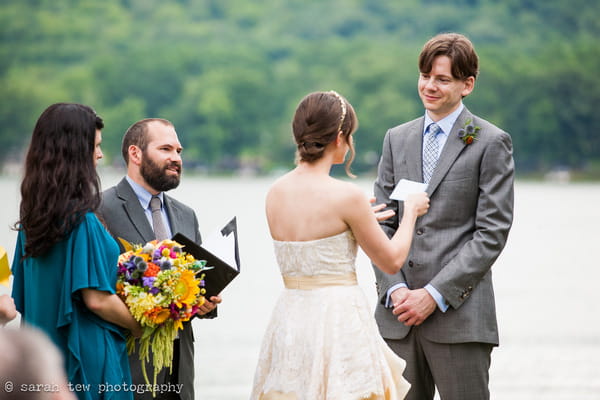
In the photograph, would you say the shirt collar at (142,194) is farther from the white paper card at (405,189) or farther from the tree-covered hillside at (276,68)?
the tree-covered hillside at (276,68)

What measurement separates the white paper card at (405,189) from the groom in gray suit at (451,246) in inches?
5.7

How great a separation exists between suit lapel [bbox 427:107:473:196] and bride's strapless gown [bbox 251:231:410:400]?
0.79m

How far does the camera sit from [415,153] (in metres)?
5.11

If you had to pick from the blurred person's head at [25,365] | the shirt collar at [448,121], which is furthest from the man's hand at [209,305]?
the blurred person's head at [25,365]

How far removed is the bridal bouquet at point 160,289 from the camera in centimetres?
425

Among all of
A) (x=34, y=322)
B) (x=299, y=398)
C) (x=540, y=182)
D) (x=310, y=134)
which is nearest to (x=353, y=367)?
(x=299, y=398)

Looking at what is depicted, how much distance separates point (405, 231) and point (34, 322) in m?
1.75

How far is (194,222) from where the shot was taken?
5.52 metres

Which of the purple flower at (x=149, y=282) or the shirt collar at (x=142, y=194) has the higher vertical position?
the shirt collar at (x=142, y=194)

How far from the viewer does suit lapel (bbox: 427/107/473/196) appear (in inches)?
195

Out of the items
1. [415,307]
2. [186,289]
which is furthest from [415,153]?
[186,289]

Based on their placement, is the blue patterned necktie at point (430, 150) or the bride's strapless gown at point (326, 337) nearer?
the bride's strapless gown at point (326, 337)

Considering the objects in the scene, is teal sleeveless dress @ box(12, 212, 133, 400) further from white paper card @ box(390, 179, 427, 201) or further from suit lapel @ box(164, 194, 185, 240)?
white paper card @ box(390, 179, 427, 201)

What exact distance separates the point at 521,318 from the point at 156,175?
1015cm
